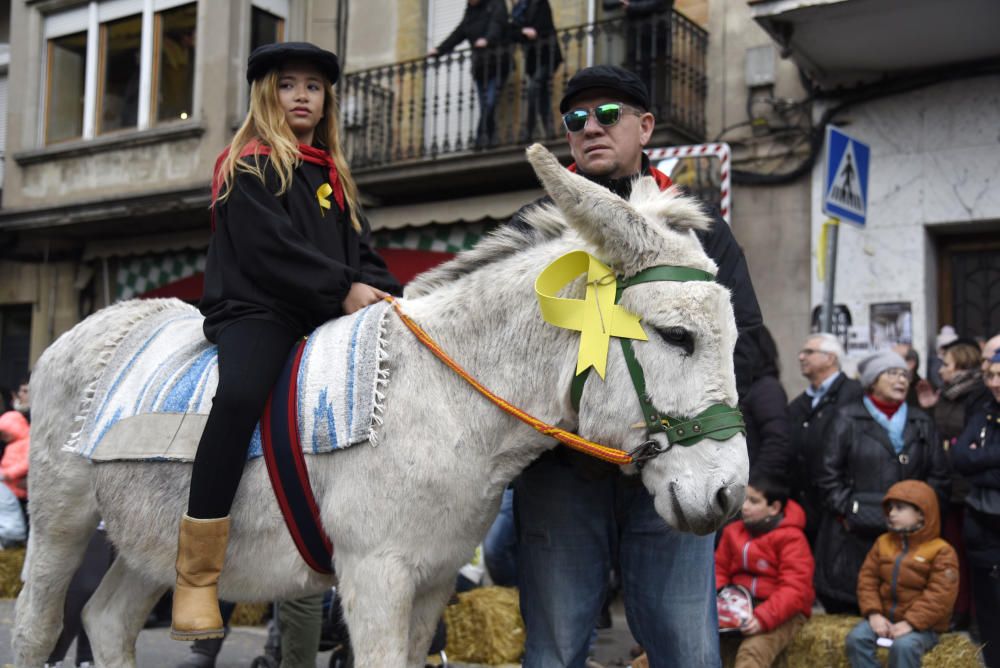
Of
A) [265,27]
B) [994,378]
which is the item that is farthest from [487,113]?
[994,378]

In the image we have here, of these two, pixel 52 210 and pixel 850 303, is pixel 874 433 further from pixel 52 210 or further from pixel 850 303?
pixel 52 210

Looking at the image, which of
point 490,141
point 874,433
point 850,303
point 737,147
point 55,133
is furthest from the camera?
point 55,133

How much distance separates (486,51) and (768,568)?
8278 mm

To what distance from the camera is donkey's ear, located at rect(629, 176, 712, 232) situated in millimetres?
3428

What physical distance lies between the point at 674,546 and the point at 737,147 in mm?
9182

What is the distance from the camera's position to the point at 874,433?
726 cm

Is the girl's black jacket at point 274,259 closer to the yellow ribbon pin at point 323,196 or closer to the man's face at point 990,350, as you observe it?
the yellow ribbon pin at point 323,196

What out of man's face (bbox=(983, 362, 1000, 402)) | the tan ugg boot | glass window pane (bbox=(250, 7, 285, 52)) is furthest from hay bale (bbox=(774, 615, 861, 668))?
glass window pane (bbox=(250, 7, 285, 52))

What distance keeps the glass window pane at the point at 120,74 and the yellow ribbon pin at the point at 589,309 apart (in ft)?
50.5

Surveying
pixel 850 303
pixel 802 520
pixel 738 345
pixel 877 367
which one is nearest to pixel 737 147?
pixel 850 303

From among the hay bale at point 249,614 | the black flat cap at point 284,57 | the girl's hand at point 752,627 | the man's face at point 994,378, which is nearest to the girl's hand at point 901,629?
the girl's hand at point 752,627

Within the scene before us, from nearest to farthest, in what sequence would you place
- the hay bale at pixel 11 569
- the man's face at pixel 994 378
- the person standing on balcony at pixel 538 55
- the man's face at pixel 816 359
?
the man's face at pixel 994 378, the man's face at pixel 816 359, the hay bale at pixel 11 569, the person standing on balcony at pixel 538 55

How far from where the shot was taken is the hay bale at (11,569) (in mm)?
10172

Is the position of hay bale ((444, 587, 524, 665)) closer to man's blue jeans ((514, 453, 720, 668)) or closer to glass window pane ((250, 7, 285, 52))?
man's blue jeans ((514, 453, 720, 668))
